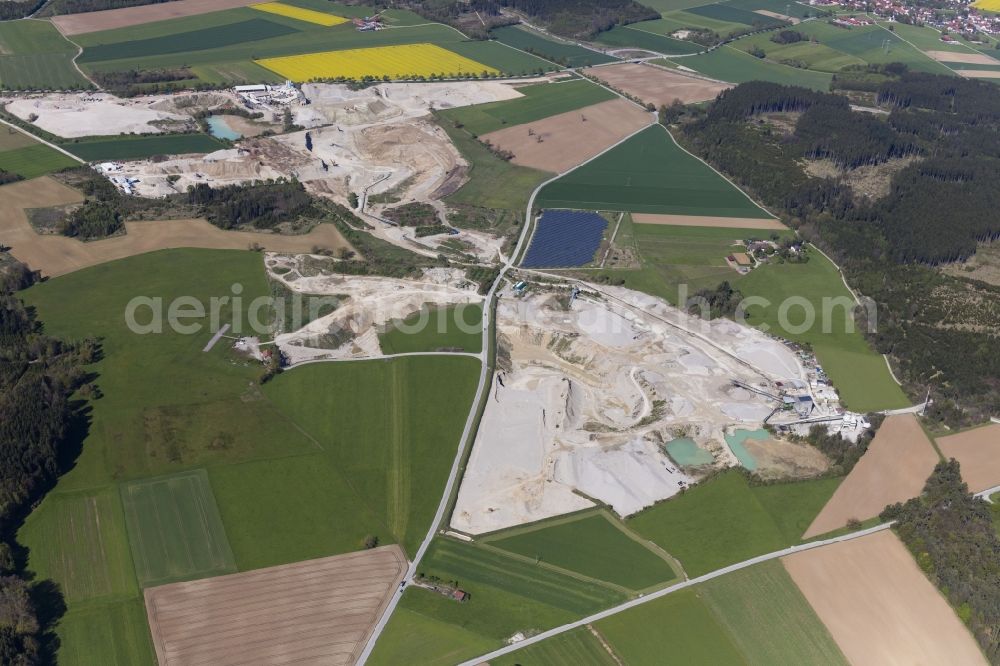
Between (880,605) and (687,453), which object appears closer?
(880,605)

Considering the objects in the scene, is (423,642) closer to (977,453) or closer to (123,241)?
(977,453)

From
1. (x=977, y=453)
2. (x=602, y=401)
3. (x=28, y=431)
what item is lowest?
(x=977, y=453)

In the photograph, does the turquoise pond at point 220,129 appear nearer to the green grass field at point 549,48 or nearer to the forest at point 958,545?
the green grass field at point 549,48

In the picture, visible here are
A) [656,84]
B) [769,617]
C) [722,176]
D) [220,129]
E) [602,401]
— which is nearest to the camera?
[769,617]

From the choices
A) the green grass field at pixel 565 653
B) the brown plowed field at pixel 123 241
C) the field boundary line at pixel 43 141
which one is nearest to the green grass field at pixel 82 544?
the green grass field at pixel 565 653

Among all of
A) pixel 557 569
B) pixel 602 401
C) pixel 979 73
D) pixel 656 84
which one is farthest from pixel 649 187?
pixel 979 73

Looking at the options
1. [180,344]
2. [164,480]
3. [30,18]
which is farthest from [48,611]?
[30,18]
